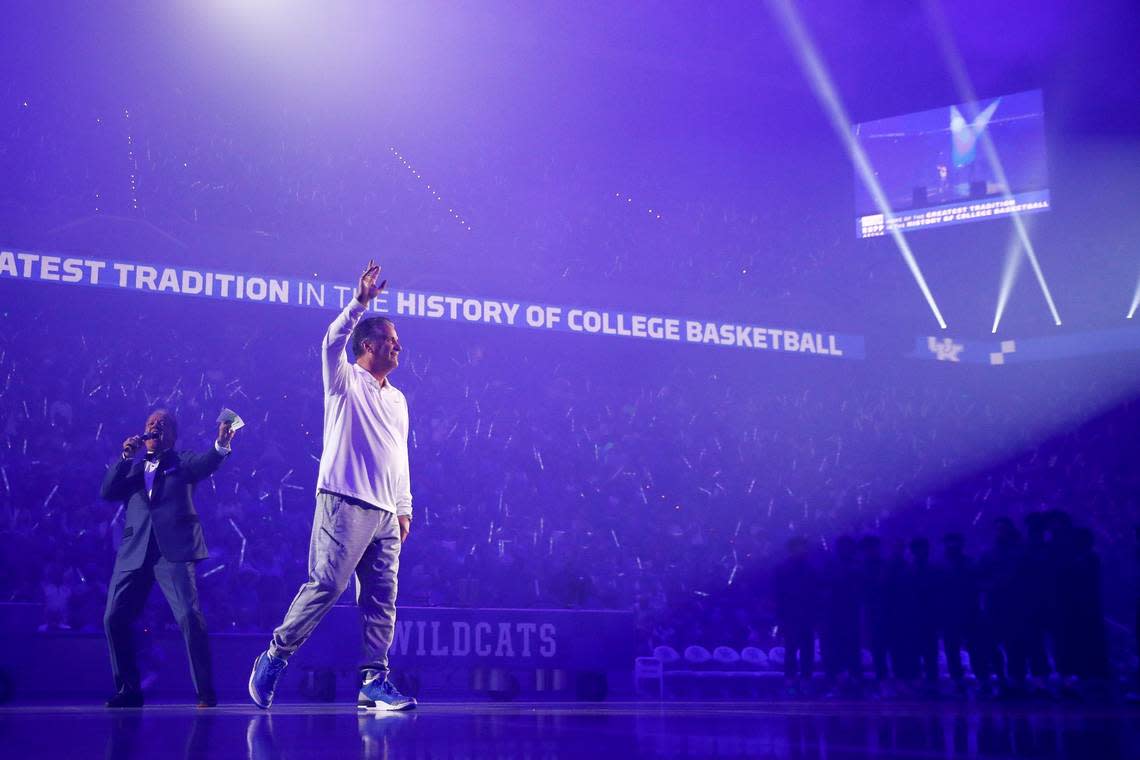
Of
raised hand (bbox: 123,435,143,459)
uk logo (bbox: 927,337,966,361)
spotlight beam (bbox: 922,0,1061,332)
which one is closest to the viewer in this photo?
raised hand (bbox: 123,435,143,459)

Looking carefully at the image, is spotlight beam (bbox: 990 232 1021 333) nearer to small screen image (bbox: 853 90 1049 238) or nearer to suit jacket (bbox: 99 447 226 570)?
small screen image (bbox: 853 90 1049 238)

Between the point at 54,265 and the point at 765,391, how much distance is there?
8.30 meters

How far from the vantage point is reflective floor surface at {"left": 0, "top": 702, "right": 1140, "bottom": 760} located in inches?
76.2

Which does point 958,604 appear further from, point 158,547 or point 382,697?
point 158,547

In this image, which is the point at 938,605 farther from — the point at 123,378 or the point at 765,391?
the point at 123,378

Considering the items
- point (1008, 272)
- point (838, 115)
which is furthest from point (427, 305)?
point (1008, 272)

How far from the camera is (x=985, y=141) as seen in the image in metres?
12.6

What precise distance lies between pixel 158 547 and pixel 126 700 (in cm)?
71

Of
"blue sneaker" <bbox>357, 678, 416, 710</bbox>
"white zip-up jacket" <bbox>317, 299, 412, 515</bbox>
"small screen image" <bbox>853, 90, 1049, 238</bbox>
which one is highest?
"small screen image" <bbox>853, 90, 1049, 238</bbox>

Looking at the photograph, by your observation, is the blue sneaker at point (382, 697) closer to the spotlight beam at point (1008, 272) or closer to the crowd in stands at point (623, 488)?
the crowd in stands at point (623, 488)

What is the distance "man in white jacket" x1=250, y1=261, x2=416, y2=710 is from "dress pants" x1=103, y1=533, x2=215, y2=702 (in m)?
1.21

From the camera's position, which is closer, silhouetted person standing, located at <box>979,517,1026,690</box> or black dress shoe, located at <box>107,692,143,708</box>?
black dress shoe, located at <box>107,692,143,708</box>

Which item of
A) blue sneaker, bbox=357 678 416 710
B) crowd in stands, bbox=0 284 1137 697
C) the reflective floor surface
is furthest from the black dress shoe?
crowd in stands, bbox=0 284 1137 697

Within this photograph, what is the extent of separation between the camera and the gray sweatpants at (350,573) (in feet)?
11.7
